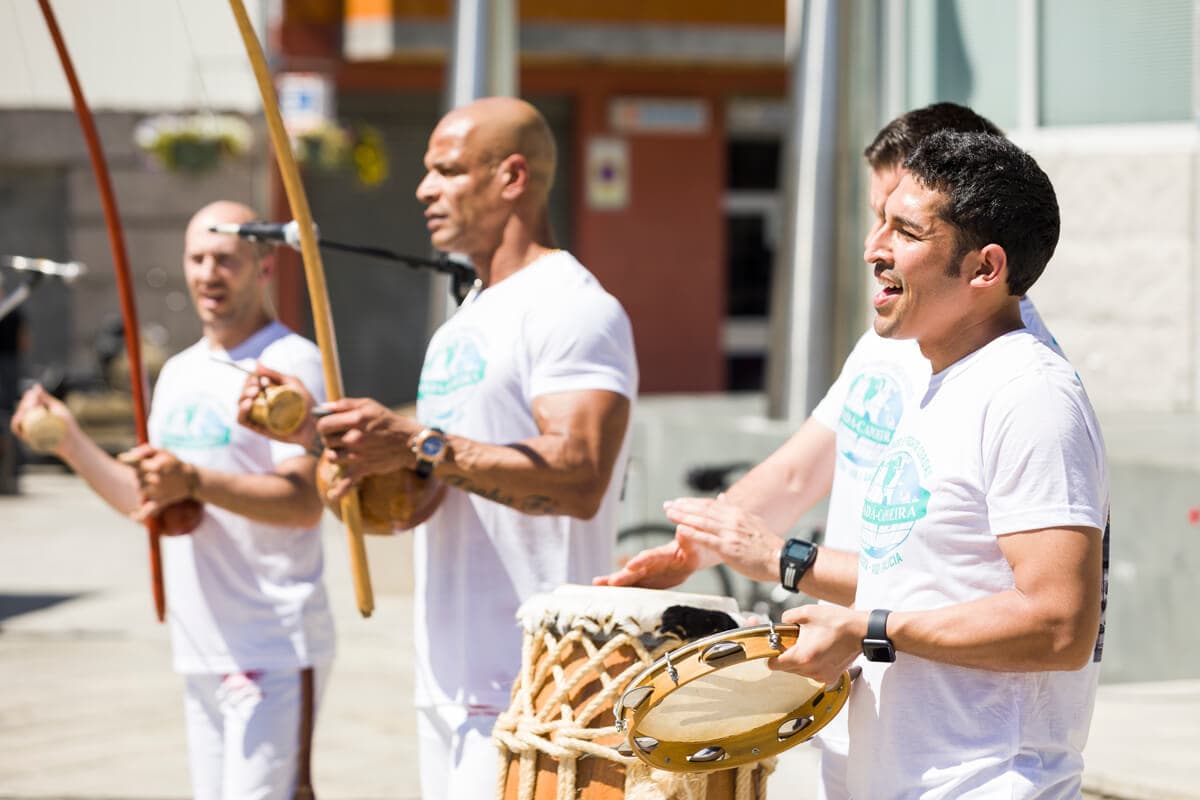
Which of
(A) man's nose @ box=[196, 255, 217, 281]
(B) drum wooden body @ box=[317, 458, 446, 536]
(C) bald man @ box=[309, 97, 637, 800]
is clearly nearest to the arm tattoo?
(C) bald man @ box=[309, 97, 637, 800]

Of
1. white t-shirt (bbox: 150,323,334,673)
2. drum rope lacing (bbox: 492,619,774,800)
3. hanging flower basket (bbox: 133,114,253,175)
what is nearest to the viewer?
drum rope lacing (bbox: 492,619,774,800)

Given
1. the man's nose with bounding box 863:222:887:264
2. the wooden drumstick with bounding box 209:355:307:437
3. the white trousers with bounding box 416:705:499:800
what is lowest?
the white trousers with bounding box 416:705:499:800

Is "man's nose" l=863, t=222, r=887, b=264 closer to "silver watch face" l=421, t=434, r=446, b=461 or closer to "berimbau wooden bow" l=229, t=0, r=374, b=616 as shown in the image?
"silver watch face" l=421, t=434, r=446, b=461

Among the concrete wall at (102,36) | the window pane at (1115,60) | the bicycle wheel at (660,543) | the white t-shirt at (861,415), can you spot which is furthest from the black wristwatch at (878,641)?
the window pane at (1115,60)

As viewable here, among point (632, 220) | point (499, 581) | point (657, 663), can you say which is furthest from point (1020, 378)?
point (632, 220)

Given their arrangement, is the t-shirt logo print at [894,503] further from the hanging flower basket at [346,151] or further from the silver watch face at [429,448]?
the hanging flower basket at [346,151]

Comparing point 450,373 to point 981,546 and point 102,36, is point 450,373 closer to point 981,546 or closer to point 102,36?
point 981,546

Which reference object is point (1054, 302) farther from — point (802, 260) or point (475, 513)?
point (475, 513)

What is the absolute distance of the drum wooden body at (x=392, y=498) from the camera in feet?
11.8

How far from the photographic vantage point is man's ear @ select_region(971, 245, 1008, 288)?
245 centimetres

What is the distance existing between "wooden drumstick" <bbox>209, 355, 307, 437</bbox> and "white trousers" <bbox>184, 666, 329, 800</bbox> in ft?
2.55

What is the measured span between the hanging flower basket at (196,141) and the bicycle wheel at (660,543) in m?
10.3

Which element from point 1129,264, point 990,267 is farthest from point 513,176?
point 1129,264

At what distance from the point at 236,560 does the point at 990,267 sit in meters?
2.52
